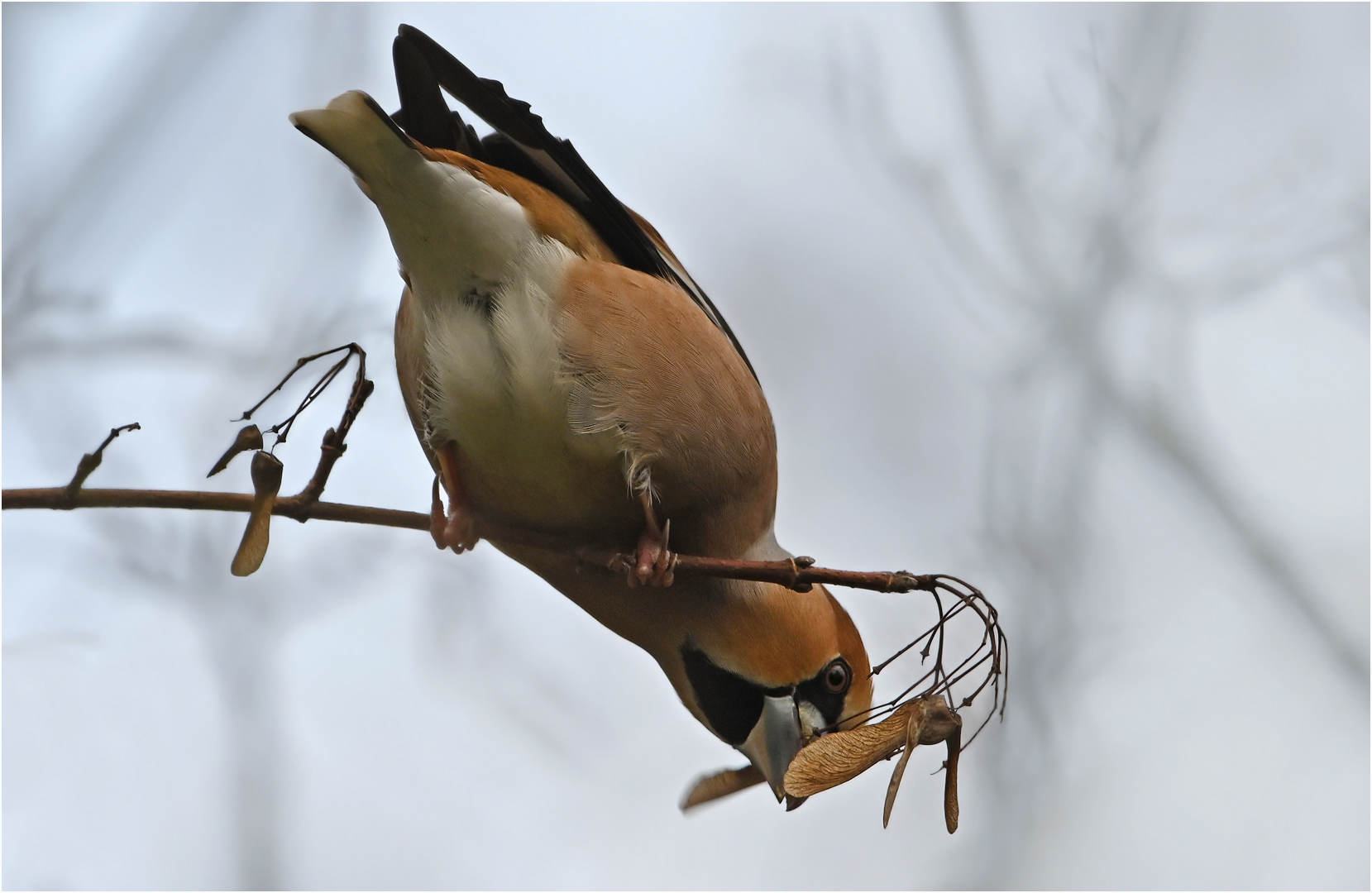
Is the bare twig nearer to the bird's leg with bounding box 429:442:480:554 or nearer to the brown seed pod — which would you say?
the brown seed pod

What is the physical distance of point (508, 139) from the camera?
285cm

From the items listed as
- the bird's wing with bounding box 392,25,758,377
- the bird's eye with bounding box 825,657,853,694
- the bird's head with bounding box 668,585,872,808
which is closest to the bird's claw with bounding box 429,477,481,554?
the bird's head with bounding box 668,585,872,808

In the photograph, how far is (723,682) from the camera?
302cm

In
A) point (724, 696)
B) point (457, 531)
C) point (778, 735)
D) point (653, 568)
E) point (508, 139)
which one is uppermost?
point (508, 139)

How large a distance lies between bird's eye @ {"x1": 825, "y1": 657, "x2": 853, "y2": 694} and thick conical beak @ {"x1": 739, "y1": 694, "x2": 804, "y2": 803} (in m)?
0.12

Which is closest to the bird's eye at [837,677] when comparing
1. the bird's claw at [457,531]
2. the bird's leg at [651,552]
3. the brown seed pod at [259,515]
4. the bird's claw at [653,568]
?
the bird's leg at [651,552]

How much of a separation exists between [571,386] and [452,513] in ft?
1.34

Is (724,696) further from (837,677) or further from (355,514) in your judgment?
(355,514)

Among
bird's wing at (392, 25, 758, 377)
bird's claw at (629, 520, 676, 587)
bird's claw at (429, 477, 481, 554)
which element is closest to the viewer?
bird's claw at (629, 520, 676, 587)

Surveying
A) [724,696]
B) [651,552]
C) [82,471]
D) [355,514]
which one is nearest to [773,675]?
[724,696]

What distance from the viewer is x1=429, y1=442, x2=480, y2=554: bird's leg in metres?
2.53

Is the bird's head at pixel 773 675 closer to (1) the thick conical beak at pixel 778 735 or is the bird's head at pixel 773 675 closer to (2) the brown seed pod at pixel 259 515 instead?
(1) the thick conical beak at pixel 778 735

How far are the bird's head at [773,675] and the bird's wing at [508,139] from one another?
0.66 meters

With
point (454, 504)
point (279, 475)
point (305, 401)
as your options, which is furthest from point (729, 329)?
point (279, 475)
